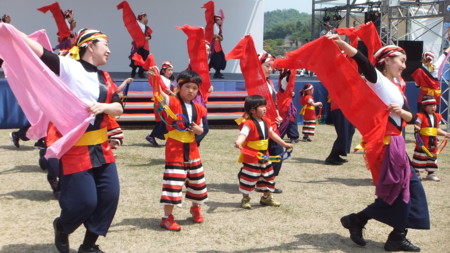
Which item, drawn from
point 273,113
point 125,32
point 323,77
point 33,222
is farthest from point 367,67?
point 125,32

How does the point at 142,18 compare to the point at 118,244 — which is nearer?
the point at 118,244

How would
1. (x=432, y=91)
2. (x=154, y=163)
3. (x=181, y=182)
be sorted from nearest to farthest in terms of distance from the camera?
(x=181, y=182) → (x=154, y=163) → (x=432, y=91)

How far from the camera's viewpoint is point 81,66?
3.65 meters

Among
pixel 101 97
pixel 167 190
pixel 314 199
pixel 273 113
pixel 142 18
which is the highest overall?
pixel 142 18

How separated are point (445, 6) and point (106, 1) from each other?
932 cm

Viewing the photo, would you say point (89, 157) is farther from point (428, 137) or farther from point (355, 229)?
point (428, 137)

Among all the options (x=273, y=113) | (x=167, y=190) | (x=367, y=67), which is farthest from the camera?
(x=273, y=113)

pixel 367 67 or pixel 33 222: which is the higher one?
pixel 367 67

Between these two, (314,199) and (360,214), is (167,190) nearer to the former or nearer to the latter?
(360,214)

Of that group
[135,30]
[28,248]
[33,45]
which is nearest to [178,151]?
[28,248]

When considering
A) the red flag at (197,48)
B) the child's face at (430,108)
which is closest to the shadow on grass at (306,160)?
the child's face at (430,108)

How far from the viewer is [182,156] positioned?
4.66 m

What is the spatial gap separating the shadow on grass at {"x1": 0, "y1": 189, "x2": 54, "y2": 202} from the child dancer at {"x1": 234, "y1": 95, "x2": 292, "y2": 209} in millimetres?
2123

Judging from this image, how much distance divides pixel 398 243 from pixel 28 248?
2936 millimetres
